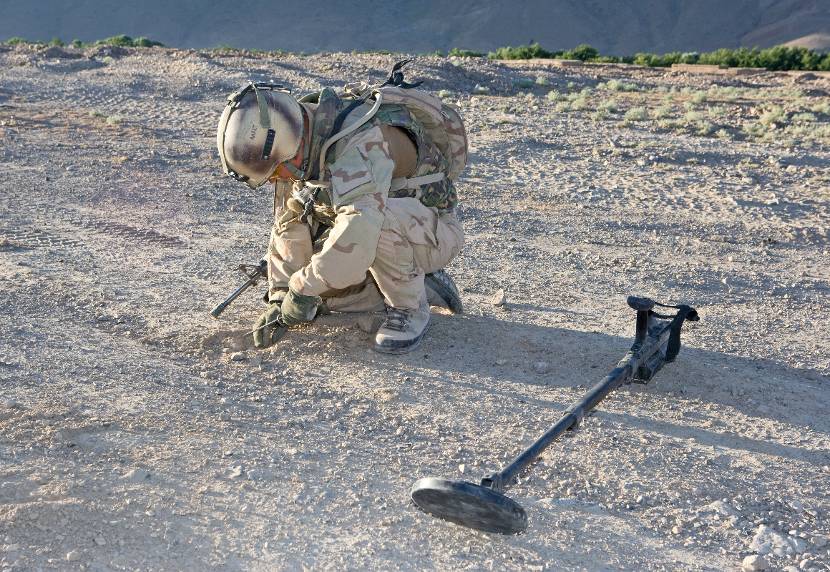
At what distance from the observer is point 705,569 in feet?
9.61

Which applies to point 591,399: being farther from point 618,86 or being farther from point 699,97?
point 618,86

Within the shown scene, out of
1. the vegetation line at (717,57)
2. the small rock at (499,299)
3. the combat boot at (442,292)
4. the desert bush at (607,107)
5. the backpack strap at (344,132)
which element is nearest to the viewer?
the backpack strap at (344,132)

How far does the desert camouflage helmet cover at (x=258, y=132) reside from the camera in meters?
3.96

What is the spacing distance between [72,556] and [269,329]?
5.74ft

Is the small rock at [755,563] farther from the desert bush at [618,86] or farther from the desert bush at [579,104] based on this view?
the desert bush at [618,86]

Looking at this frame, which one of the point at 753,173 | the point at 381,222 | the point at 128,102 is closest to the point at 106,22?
the point at 128,102

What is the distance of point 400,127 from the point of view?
4.44 m

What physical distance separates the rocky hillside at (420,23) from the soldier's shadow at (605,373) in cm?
4700

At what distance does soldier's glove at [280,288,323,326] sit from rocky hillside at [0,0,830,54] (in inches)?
1865

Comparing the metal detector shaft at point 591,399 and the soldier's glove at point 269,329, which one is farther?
the soldier's glove at point 269,329

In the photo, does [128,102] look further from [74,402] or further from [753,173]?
[74,402]

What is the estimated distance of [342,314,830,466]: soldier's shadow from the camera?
12.7ft

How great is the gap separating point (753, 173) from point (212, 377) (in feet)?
20.3

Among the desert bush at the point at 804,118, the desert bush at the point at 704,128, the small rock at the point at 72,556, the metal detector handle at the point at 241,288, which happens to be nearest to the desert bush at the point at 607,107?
the desert bush at the point at 704,128
